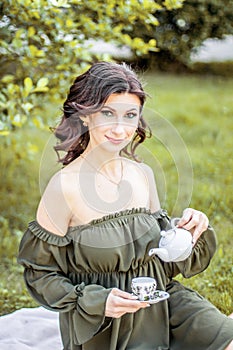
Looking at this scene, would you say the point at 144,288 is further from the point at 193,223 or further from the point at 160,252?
the point at 193,223

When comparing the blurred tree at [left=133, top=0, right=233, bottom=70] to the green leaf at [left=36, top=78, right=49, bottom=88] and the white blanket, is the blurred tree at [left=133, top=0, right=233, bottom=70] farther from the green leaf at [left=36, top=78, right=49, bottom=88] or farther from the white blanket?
the white blanket

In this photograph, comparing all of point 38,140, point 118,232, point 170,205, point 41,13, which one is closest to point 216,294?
point 170,205

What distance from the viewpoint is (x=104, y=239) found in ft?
5.93

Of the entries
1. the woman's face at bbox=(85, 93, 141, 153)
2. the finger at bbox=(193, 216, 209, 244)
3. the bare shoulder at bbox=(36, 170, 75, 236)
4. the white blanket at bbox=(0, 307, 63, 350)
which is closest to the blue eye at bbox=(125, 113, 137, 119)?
the woman's face at bbox=(85, 93, 141, 153)

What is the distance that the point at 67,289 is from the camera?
1.79 metres

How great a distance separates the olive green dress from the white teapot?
43 mm

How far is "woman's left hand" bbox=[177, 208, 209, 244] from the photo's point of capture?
74.3 inches

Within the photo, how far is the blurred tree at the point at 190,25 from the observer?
4.03 m

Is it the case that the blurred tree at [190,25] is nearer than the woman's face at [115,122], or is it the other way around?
the woman's face at [115,122]

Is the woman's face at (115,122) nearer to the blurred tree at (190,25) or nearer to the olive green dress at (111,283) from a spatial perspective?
the olive green dress at (111,283)

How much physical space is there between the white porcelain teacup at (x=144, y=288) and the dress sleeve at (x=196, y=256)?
17 centimetres

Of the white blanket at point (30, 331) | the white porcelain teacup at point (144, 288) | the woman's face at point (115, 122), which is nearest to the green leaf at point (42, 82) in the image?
the white blanket at point (30, 331)

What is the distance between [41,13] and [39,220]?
140 centimetres

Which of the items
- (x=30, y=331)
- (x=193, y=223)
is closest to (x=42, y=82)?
(x=30, y=331)
